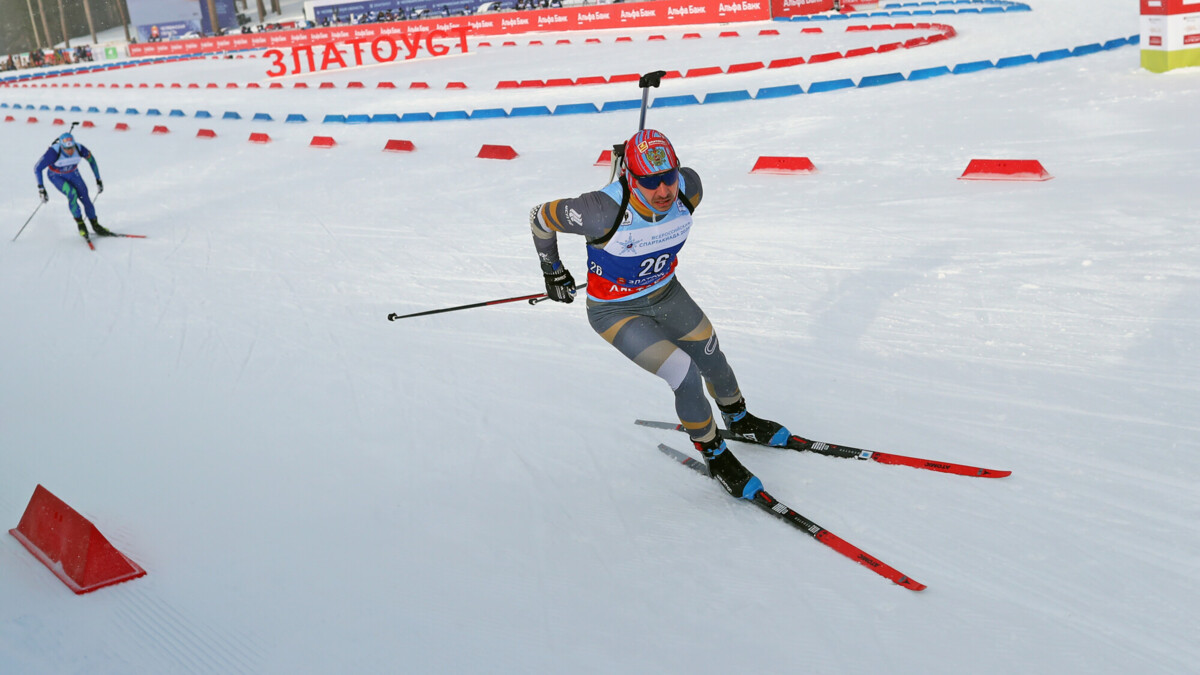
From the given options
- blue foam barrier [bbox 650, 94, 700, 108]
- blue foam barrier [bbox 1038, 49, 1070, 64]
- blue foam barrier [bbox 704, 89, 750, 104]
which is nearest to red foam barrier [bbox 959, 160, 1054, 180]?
blue foam barrier [bbox 704, 89, 750, 104]

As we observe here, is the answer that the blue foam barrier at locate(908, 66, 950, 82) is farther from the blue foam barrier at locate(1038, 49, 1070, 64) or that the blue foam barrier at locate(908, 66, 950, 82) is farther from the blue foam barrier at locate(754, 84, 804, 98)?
the blue foam barrier at locate(754, 84, 804, 98)

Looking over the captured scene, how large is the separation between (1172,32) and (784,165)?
20.2 ft

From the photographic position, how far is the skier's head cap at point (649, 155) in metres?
3.79

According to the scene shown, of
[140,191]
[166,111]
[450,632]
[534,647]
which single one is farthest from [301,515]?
[166,111]

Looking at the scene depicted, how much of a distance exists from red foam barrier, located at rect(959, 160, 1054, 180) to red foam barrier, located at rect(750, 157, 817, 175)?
1625 millimetres

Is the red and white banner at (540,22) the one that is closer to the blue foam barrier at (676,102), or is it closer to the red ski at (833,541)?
the blue foam barrier at (676,102)

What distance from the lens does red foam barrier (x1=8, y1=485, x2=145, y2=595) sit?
384 centimetres

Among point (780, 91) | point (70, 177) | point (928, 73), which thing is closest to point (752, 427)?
point (70, 177)

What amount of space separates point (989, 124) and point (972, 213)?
11.8ft

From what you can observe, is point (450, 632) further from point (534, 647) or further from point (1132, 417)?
point (1132, 417)

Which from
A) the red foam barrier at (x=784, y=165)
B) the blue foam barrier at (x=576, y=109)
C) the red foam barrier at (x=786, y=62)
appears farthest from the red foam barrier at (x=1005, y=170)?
the red foam barrier at (x=786, y=62)

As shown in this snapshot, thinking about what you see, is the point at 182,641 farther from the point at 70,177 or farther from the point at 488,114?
the point at 488,114

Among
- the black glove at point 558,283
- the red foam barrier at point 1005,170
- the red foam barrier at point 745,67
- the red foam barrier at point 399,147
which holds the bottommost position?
the red foam barrier at point 1005,170

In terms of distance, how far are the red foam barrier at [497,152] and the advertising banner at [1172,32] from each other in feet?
28.4
